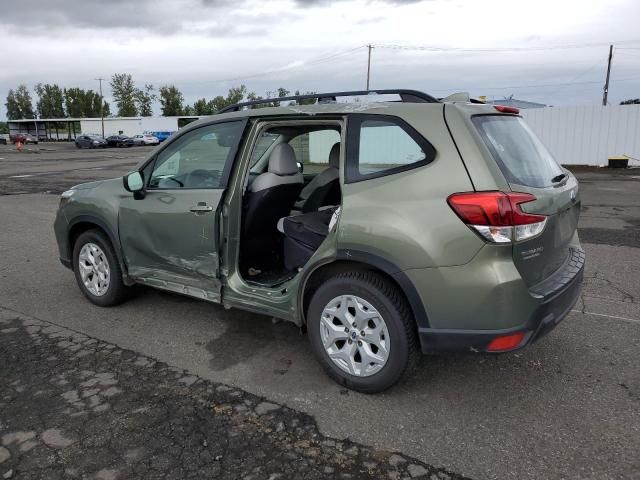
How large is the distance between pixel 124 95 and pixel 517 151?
98996 millimetres

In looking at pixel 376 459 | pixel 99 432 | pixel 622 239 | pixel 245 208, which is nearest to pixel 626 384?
pixel 376 459

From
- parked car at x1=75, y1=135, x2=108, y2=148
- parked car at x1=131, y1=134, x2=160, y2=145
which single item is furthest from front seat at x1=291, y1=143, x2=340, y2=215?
parked car at x1=131, y1=134, x2=160, y2=145

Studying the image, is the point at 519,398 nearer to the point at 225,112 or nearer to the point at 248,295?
the point at 248,295

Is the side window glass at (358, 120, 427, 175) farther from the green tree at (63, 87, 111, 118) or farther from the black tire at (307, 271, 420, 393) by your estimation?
the green tree at (63, 87, 111, 118)

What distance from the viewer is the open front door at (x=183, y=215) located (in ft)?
12.4

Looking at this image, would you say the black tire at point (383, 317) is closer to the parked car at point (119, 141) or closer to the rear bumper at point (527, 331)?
the rear bumper at point (527, 331)

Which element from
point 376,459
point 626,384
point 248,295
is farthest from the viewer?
point 248,295

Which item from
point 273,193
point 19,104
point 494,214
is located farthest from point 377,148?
point 19,104

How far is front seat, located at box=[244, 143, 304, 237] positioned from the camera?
13.1 ft

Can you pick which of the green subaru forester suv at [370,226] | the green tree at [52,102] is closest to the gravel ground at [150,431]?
the green subaru forester suv at [370,226]

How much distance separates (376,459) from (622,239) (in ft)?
21.3

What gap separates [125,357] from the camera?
146 inches

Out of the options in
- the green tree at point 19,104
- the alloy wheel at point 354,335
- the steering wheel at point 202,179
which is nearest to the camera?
the alloy wheel at point 354,335

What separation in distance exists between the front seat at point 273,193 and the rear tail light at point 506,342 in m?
2.05
